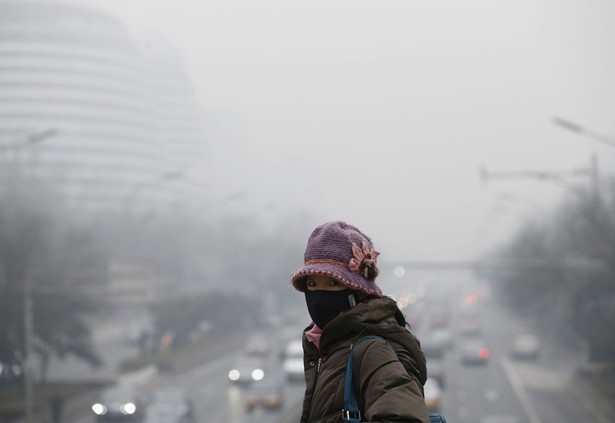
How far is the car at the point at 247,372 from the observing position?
3278 cm

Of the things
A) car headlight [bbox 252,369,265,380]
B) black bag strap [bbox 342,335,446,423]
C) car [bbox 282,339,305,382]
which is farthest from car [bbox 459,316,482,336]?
black bag strap [bbox 342,335,446,423]

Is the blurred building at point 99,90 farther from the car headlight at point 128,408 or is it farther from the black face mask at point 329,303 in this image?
the black face mask at point 329,303

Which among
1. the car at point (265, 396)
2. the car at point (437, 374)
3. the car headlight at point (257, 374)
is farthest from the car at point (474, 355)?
the car at point (265, 396)

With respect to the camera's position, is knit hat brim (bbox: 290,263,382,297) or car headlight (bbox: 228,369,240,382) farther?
car headlight (bbox: 228,369,240,382)

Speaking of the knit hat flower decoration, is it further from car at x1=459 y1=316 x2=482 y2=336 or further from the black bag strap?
car at x1=459 y1=316 x2=482 y2=336

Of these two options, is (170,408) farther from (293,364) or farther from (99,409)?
(293,364)

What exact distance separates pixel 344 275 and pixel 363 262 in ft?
0.16

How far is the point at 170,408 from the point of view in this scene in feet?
79.3

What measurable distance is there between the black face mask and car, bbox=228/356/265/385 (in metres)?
30.1

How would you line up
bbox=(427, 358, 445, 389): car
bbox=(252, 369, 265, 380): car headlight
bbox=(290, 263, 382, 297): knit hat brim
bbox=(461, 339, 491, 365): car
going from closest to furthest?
1. bbox=(290, 263, 382, 297): knit hat brim
2. bbox=(252, 369, 265, 380): car headlight
3. bbox=(427, 358, 445, 389): car
4. bbox=(461, 339, 491, 365): car

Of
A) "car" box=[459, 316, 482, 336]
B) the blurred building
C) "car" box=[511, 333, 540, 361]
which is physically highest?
"car" box=[511, 333, 540, 361]

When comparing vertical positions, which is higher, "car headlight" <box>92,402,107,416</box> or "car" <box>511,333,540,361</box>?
"car headlight" <box>92,402,107,416</box>

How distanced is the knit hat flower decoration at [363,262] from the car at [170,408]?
71.5 feet

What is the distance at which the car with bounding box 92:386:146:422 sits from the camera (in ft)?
78.9
